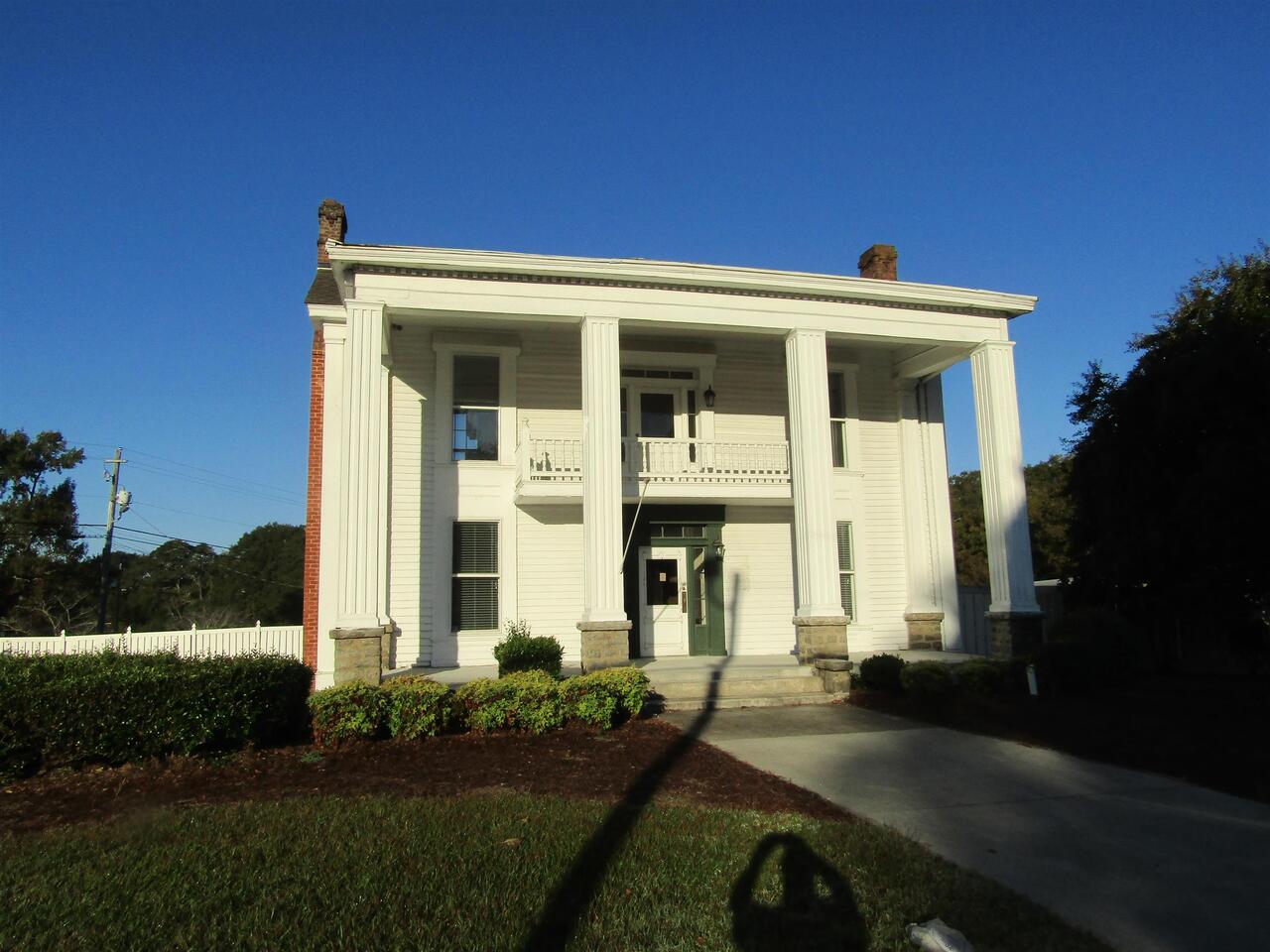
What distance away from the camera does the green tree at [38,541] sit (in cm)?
3419

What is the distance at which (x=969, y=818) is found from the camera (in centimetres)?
681

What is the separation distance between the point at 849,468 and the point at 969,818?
11.6 m

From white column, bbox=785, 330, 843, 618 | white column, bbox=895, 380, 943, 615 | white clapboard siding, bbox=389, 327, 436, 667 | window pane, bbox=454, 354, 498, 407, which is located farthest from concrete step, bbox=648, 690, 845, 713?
window pane, bbox=454, 354, 498, 407

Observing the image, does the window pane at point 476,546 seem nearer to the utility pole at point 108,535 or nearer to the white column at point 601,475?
the white column at point 601,475

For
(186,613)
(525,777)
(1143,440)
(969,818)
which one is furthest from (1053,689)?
(186,613)

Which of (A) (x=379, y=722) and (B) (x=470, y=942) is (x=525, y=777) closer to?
(A) (x=379, y=722)

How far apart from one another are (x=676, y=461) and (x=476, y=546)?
13.2ft

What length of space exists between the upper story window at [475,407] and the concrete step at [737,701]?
606 cm

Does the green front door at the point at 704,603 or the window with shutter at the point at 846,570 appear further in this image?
the window with shutter at the point at 846,570

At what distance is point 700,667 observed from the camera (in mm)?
14109

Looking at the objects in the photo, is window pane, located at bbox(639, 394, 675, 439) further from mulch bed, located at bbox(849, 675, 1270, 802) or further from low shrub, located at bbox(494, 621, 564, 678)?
mulch bed, located at bbox(849, 675, 1270, 802)

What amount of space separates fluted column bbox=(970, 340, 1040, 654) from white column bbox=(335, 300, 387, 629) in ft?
34.2

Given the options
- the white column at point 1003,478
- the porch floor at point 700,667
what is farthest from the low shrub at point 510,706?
the white column at point 1003,478

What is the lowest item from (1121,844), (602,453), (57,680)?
(1121,844)
